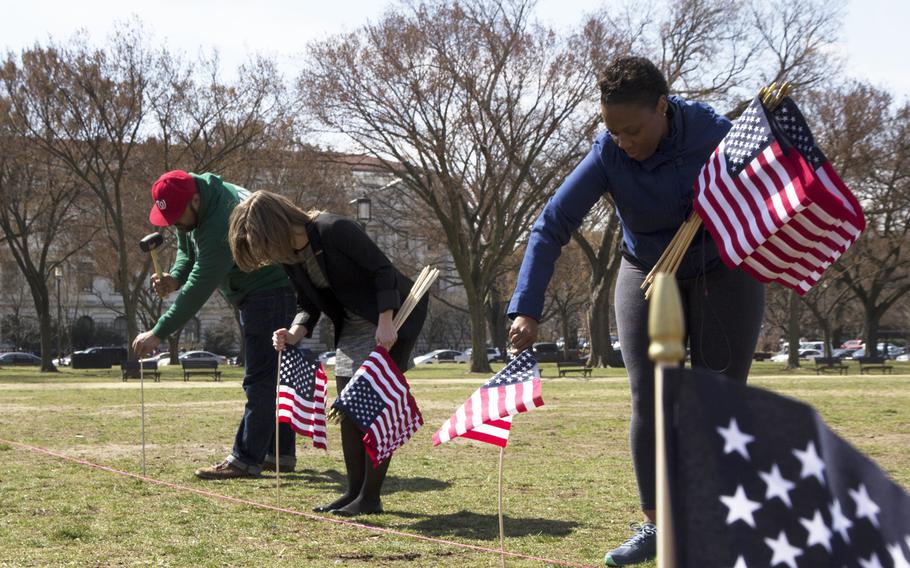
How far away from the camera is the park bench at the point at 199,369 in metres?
35.0

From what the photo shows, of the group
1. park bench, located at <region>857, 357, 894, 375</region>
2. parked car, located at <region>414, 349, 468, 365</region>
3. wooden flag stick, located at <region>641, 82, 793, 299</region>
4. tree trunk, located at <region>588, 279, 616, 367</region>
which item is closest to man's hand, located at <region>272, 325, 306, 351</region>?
wooden flag stick, located at <region>641, 82, 793, 299</region>

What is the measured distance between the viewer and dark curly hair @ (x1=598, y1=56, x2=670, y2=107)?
3.88 meters

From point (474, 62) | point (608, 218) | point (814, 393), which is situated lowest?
point (814, 393)

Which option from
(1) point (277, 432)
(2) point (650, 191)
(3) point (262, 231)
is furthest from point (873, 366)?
(2) point (650, 191)

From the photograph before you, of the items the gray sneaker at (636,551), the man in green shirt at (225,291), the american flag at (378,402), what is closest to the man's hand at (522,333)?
the gray sneaker at (636,551)

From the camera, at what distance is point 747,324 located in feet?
14.0

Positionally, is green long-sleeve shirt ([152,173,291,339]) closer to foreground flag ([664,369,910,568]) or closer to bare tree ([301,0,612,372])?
foreground flag ([664,369,910,568])

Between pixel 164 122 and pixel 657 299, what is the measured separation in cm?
3301

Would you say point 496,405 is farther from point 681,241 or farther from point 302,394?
point 302,394

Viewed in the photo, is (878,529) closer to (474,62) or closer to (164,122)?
(474,62)

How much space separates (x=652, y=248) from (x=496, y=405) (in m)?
0.93

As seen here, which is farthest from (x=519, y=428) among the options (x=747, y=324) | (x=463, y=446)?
(x=747, y=324)

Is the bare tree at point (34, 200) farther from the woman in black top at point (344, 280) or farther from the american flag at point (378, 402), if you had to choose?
the american flag at point (378, 402)

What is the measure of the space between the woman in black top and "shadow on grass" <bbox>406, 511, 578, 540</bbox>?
44 centimetres
